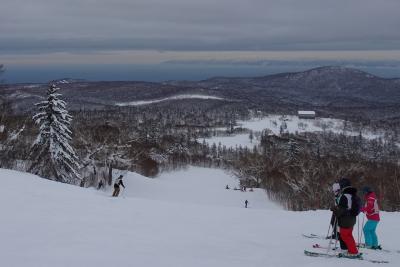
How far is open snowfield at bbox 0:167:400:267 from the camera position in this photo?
942cm

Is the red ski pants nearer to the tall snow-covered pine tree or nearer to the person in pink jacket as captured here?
the person in pink jacket

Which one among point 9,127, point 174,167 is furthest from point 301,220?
point 174,167

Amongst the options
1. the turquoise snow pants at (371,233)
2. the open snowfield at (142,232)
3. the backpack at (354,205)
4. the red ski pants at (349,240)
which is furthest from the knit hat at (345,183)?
the turquoise snow pants at (371,233)

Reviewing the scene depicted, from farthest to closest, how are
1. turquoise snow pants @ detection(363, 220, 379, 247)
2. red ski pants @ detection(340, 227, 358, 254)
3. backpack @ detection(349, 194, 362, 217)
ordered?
turquoise snow pants @ detection(363, 220, 379, 247), red ski pants @ detection(340, 227, 358, 254), backpack @ detection(349, 194, 362, 217)

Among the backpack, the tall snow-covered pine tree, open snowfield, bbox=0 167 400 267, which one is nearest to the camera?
open snowfield, bbox=0 167 400 267

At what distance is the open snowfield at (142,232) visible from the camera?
9422 mm

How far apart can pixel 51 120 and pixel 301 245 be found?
29009 millimetres

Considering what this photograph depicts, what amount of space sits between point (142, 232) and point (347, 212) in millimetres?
5237

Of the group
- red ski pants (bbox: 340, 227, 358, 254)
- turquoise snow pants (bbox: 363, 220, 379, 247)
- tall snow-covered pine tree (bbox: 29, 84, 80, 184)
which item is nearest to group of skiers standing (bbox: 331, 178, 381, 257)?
red ski pants (bbox: 340, 227, 358, 254)

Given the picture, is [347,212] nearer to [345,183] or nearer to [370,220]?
[345,183]

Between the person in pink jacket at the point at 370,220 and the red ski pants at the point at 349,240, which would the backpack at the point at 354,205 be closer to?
the red ski pants at the point at 349,240

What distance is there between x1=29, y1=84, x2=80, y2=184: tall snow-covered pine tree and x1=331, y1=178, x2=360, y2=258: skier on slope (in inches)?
1179

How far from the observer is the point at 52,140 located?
36.8 m

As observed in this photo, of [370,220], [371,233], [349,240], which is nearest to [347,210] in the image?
[349,240]
